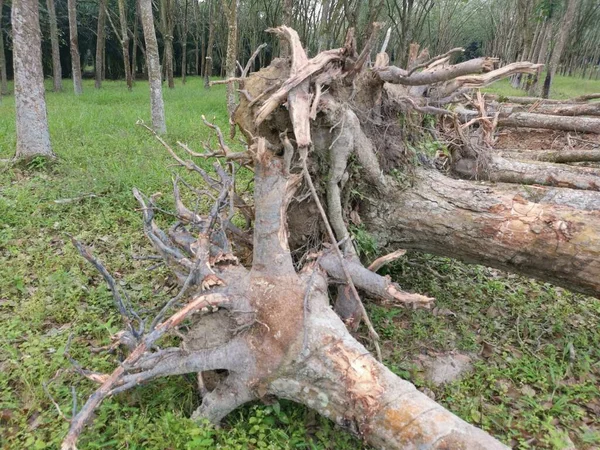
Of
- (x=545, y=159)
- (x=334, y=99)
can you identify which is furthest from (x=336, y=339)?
(x=545, y=159)

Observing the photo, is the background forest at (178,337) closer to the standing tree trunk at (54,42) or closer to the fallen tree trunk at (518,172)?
the fallen tree trunk at (518,172)

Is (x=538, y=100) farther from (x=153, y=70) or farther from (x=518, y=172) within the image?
(x=153, y=70)

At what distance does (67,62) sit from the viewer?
27250 millimetres

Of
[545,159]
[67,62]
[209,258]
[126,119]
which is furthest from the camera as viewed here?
[67,62]

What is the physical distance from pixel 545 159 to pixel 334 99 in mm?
4579

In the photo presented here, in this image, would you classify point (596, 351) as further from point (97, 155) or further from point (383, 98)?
point (97, 155)

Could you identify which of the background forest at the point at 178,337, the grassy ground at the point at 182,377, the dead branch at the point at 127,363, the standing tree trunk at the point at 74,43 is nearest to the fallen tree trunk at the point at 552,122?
the background forest at the point at 178,337

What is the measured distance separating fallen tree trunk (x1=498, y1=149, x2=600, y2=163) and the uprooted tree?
9.44 ft

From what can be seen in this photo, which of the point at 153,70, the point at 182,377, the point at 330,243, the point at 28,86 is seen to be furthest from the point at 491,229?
the point at 153,70

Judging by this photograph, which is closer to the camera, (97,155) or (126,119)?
(97,155)

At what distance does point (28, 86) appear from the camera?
5.91 m

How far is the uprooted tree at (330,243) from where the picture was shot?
2.22m

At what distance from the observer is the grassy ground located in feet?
7.79

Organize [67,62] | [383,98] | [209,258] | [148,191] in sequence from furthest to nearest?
[67,62] < [148,191] < [383,98] < [209,258]
